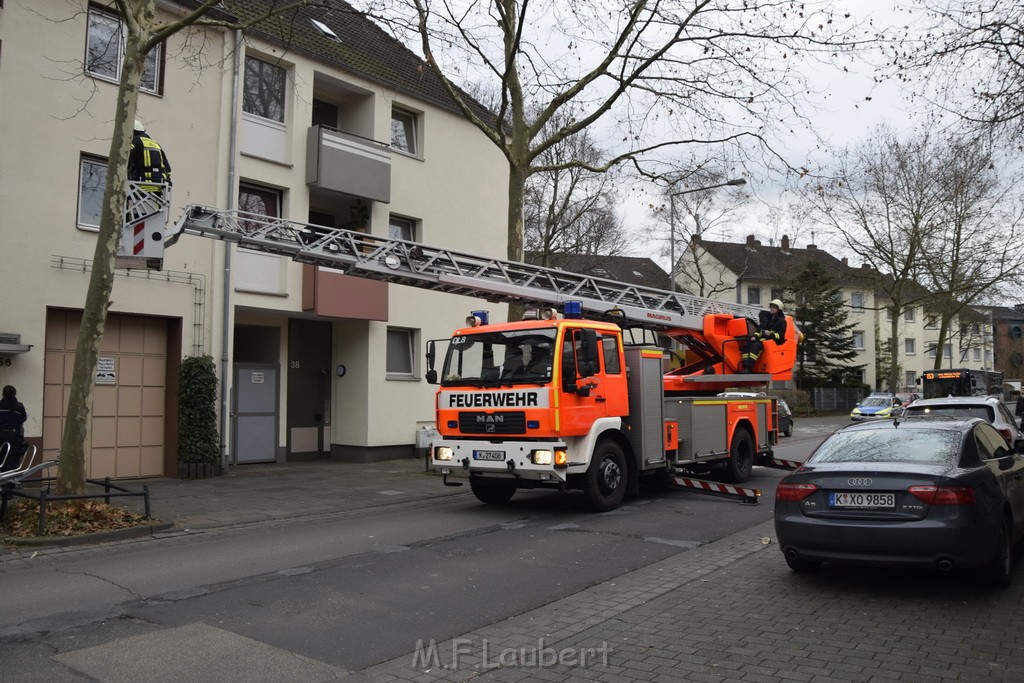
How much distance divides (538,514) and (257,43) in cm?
1217

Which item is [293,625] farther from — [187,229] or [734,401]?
[734,401]

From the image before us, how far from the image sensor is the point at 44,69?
13688 millimetres

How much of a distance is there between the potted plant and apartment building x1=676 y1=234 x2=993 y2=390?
40124mm

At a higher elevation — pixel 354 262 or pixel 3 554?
pixel 354 262

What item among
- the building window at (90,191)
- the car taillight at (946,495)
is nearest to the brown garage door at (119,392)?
the building window at (90,191)

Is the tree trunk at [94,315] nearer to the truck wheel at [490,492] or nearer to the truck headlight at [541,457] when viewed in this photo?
the truck wheel at [490,492]

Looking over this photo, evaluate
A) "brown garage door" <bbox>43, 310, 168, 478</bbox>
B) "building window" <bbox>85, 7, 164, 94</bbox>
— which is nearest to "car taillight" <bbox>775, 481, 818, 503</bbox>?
"brown garage door" <bbox>43, 310, 168, 478</bbox>

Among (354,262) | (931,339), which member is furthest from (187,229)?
(931,339)

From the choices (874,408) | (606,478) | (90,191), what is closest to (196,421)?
(90,191)

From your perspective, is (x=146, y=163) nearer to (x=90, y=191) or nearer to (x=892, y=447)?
(x=90, y=191)

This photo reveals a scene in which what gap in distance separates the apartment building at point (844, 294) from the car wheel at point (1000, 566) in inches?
1792

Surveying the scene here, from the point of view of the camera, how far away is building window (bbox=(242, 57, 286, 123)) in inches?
686

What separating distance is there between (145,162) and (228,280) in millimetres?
5554

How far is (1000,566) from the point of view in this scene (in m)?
6.39
